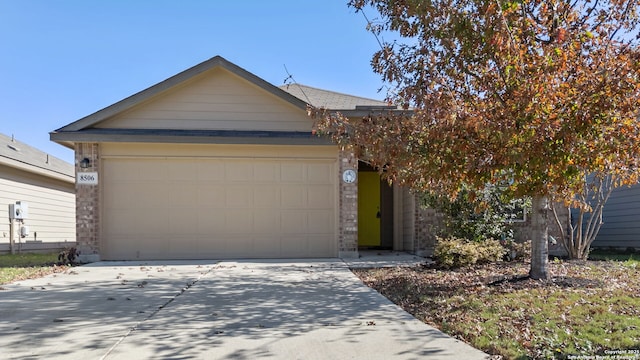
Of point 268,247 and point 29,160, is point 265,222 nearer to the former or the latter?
point 268,247

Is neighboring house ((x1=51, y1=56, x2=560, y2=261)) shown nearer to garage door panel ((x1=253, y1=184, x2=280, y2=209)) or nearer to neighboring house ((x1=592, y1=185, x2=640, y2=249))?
garage door panel ((x1=253, y1=184, x2=280, y2=209))

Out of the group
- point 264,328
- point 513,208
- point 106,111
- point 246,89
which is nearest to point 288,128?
point 246,89

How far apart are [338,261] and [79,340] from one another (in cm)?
670

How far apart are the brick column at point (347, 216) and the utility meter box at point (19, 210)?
9.60 meters

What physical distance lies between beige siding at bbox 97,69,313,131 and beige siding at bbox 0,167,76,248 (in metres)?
5.62

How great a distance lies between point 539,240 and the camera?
7102 millimetres

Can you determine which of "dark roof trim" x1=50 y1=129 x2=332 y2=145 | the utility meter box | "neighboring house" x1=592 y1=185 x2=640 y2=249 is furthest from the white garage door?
Answer: "neighboring house" x1=592 y1=185 x2=640 y2=249

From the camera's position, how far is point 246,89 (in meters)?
11.6

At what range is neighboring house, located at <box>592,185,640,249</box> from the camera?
1262cm

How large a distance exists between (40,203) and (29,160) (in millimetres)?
1611

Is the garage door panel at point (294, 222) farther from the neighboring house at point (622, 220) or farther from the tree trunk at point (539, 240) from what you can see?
the neighboring house at point (622, 220)

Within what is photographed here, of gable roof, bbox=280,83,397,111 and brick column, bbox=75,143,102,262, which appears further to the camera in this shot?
gable roof, bbox=280,83,397,111

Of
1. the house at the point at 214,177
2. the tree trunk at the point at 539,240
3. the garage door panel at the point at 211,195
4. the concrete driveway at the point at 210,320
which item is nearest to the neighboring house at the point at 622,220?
the house at the point at 214,177

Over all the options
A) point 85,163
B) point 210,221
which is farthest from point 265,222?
point 85,163
